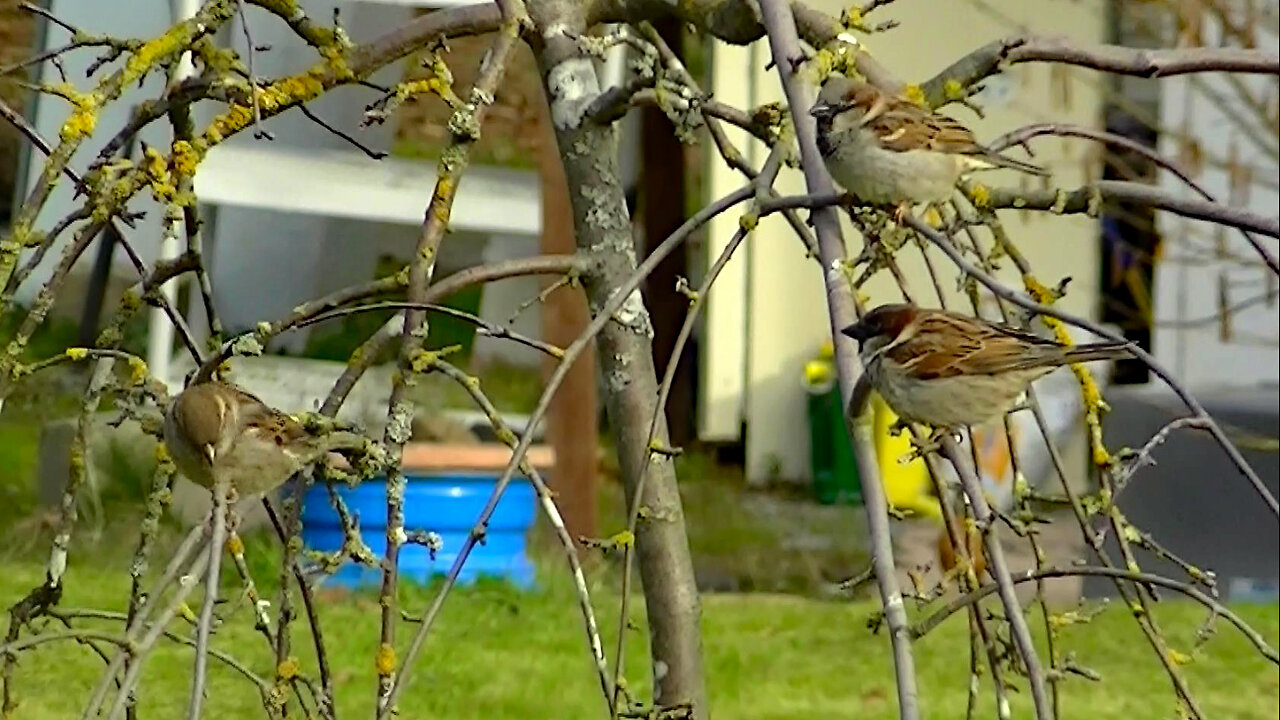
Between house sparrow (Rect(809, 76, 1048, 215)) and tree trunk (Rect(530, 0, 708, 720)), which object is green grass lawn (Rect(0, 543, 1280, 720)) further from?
house sparrow (Rect(809, 76, 1048, 215))

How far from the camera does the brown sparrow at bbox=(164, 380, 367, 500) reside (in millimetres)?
1774

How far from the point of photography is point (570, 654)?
4.38m

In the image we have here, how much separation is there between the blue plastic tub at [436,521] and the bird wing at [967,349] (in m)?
2.86

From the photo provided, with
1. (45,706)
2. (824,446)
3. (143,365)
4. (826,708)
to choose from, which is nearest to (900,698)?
(143,365)

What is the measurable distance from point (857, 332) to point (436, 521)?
343 cm

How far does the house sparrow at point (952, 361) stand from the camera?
1945 mm

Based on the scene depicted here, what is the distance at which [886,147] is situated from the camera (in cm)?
215

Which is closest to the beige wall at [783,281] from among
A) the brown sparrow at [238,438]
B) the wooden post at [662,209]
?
the wooden post at [662,209]

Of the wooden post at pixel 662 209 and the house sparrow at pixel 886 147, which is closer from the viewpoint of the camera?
the house sparrow at pixel 886 147

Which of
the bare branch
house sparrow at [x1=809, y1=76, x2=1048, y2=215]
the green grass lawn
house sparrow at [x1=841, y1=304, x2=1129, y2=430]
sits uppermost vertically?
the bare branch

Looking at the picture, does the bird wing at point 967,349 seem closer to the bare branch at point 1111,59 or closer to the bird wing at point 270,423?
the bare branch at point 1111,59

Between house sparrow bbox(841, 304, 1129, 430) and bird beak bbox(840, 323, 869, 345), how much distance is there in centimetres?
10

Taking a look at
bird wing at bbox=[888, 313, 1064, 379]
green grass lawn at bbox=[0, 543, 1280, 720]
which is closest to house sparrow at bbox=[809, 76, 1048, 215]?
bird wing at bbox=[888, 313, 1064, 379]

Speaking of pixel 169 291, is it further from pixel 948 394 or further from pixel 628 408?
pixel 948 394
